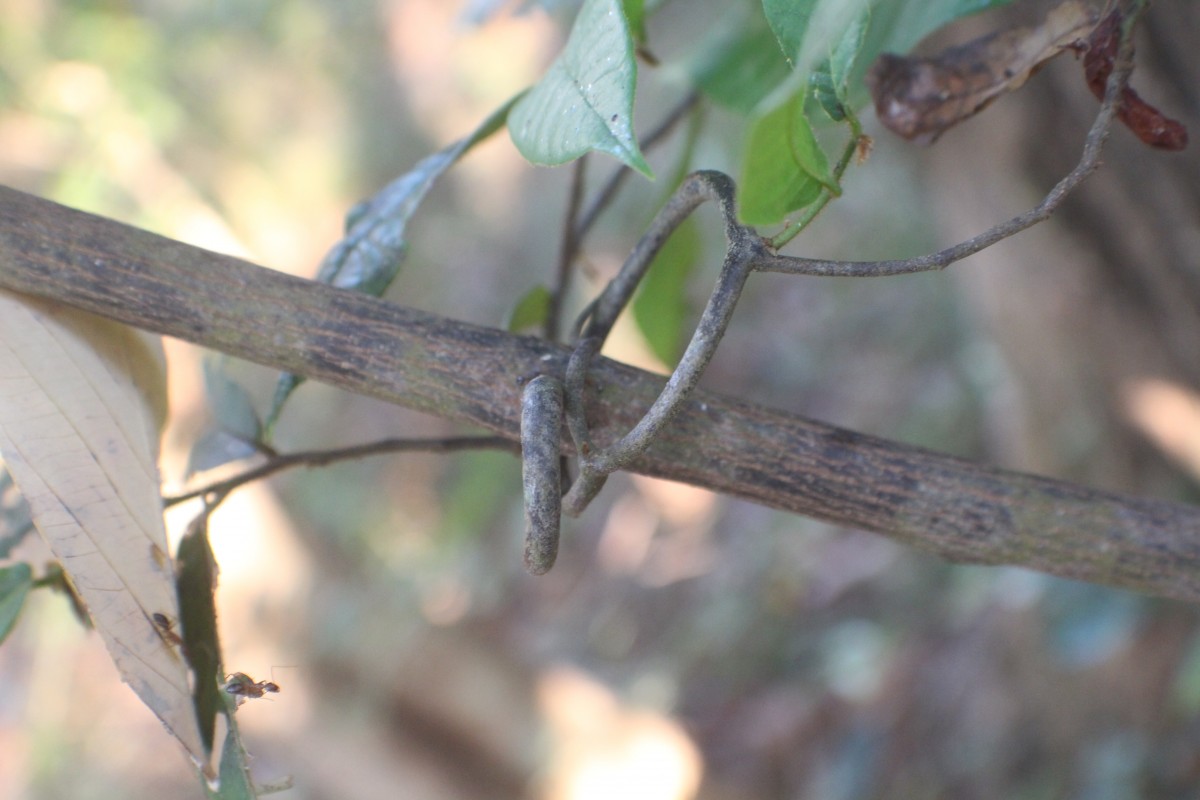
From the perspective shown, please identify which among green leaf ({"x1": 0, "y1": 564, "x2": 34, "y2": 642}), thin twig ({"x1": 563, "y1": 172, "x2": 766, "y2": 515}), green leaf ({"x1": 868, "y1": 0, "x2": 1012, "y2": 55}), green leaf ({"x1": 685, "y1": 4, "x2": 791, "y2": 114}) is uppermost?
green leaf ({"x1": 685, "y1": 4, "x2": 791, "y2": 114})

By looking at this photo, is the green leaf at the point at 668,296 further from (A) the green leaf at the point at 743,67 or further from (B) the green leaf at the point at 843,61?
(B) the green leaf at the point at 843,61

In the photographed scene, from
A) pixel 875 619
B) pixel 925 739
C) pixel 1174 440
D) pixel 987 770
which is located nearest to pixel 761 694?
pixel 875 619

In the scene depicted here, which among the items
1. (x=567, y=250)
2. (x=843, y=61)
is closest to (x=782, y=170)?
(x=843, y=61)

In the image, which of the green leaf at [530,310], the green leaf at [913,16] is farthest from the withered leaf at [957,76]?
the green leaf at [530,310]

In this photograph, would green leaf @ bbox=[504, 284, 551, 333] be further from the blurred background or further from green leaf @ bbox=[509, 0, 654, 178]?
green leaf @ bbox=[509, 0, 654, 178]

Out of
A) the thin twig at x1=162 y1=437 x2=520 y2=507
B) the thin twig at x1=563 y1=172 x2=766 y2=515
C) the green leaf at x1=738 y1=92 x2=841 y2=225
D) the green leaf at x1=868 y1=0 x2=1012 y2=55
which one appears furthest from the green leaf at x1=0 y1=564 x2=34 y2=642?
the green leaf at x1=868 y1=0 x2=1012 y2=55

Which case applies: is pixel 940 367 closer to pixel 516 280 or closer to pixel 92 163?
pixel 516 280
